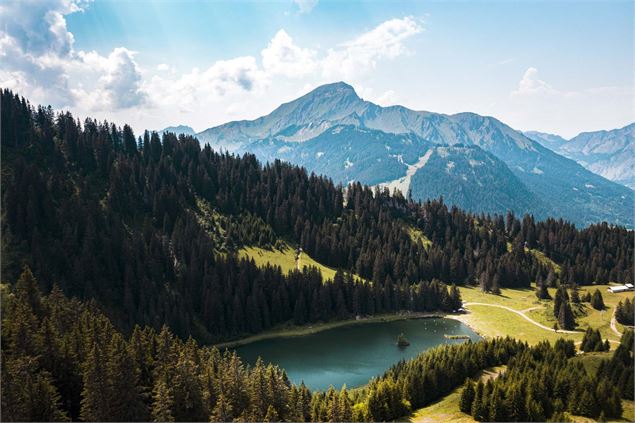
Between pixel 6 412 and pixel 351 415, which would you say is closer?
pixel 6 412

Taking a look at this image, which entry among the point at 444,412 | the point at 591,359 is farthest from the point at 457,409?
the point at 591,359

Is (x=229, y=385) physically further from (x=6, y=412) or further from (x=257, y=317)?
(x=257, y=317)

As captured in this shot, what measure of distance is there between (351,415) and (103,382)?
32542mm

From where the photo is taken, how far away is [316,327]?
467 feet

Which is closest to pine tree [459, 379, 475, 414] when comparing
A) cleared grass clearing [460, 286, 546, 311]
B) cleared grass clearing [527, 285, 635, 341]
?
cleared grass clearing [527, 285, 635, 341]

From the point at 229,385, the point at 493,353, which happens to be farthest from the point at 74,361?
the point at 493,353

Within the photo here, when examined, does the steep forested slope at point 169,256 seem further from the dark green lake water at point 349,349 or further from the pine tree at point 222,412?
the pine tree at point 222,412

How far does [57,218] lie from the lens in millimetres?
137250

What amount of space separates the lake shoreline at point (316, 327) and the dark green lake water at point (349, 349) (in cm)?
233

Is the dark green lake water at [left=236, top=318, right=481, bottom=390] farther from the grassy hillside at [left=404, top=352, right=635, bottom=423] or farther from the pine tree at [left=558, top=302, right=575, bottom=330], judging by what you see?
the grassy hillside at [left=404, top=352, right=635, bottom=423]

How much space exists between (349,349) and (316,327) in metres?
19.6

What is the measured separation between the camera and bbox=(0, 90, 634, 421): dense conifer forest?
53.5 meters

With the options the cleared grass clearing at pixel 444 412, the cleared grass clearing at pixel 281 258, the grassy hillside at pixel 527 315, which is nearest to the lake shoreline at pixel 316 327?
the grassy hillside at pixel 527 315

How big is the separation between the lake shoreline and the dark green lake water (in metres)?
2.33
